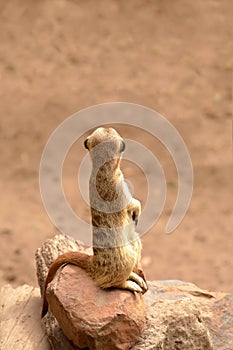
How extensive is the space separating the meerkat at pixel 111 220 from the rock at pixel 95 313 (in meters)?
0.05

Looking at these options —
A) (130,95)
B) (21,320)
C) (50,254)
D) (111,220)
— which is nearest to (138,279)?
(111,220)

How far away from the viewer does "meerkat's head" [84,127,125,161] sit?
3.02 m

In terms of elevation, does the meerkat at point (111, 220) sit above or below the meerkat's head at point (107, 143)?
below

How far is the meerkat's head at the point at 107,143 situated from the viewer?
3017 mm

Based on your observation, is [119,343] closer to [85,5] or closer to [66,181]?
[66,181]

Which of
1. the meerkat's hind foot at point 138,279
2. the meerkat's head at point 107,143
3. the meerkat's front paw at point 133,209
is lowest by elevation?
the meerkat's hind foot at point 138,279

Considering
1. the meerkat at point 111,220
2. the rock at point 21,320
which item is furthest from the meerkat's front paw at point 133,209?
the rock at point 21,320

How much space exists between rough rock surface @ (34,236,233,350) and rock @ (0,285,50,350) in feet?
0.32

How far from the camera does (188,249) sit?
19.1ft

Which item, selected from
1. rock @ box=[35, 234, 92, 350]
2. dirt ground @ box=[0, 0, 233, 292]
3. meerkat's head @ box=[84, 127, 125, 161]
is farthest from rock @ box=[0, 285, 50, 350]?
dirt ground @ box=[0, 0, 233, 292]

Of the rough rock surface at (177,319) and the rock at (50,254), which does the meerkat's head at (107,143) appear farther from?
the rock at (50,254)

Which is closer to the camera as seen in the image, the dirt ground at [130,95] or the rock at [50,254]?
the rock at [50,254]

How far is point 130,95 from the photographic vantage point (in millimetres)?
7516

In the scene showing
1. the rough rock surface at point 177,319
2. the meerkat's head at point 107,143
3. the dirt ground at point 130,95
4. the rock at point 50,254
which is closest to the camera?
the meerkat's head at point 107,143
